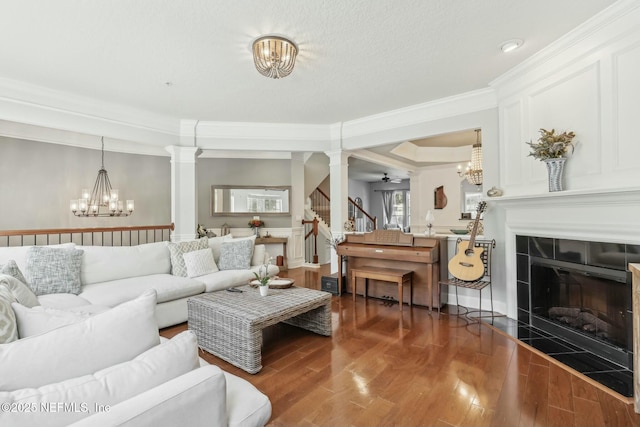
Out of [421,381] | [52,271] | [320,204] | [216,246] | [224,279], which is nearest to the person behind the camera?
[421,381]

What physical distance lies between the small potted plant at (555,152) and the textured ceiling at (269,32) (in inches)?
33.2

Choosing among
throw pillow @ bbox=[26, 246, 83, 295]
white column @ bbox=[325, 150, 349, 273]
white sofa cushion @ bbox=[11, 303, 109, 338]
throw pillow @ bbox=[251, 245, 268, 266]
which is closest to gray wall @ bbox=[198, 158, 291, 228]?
white column @ bbox=[325, 150, 349, 273]

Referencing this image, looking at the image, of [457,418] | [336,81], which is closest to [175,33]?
[336,81]

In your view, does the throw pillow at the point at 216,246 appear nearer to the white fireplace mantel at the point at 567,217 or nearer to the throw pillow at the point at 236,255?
the throw pillow at the point at 236,255

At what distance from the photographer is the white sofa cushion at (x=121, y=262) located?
11.3 feet

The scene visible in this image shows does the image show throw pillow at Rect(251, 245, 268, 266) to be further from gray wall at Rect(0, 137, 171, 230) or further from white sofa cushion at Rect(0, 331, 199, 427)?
white sofa cushion at Rect(0, 331, 199, 427)

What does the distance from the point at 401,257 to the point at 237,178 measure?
437 centimetres

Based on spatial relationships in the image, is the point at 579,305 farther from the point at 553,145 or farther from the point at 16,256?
the point at 16,256

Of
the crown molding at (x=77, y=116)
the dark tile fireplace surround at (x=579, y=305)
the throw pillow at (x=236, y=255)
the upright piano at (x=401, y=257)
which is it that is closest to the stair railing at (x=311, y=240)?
the upright piano at (x=401, y=257)

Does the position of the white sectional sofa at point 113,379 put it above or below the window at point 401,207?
below

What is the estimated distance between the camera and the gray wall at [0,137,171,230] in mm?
5168

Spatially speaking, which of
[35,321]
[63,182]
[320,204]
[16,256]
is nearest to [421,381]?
[35,321]

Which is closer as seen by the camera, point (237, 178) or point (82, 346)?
point (82, 346)

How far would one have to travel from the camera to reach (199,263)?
4.02 m
